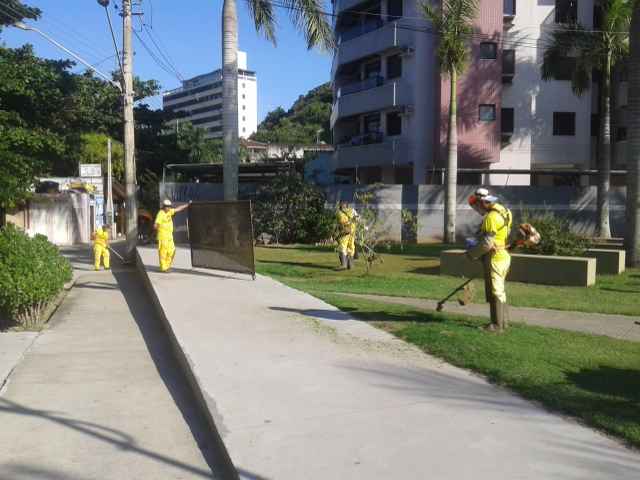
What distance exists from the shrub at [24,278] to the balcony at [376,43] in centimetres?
2086

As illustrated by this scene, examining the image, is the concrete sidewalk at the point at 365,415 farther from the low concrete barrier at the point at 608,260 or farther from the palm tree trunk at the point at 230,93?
the palm tree trunk at the point at 230,93

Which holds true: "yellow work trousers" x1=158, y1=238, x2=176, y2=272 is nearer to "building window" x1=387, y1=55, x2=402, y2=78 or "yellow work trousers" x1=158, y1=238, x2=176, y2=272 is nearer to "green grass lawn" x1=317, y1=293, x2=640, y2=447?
"green grass lawn" x1=317, y1=293, x2=640, y2=447

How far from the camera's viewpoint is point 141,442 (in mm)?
5270

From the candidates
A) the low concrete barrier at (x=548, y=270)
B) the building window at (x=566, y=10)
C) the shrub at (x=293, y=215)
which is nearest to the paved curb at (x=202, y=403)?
the low concrete barrier at (x=548, y=270)

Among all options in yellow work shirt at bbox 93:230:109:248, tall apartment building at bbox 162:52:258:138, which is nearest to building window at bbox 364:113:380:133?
yellow work shirt at bbox 93:230:109:248

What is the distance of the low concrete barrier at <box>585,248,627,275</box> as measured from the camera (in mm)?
15477

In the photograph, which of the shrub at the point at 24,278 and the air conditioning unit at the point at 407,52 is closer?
the shrub at the point at 24,278

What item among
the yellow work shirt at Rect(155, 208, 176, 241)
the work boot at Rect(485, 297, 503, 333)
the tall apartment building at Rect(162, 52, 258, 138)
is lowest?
the work boot at Rect(485, 297, 503, 333)

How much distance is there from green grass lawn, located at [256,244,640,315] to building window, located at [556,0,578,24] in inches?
746

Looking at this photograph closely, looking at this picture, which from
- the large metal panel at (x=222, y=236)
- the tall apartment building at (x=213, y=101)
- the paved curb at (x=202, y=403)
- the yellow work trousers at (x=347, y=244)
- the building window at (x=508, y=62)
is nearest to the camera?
the paved curb at (x=202, y=403)

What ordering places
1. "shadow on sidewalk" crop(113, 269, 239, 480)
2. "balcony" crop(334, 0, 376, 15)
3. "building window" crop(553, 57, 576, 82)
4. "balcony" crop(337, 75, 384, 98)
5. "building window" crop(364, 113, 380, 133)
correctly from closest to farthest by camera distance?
"shadow on sidewalk" crop(113, 269, 239, 480)
"building window" crop(553, 57, 576, 82)
"balcony" crop(337, 75, 384, 98)
"balcony" crop(334, 0, 376, 15)
"building window" crop(364, 113, 380, 133)

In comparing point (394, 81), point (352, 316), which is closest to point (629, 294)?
point (352, 316)

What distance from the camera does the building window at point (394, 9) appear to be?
32.3 meters

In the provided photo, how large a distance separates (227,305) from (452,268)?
6.67 meters
